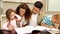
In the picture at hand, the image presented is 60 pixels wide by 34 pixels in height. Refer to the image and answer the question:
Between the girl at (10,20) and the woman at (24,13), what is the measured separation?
41 mm

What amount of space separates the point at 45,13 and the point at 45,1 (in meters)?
0.10

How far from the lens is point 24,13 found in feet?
2.86

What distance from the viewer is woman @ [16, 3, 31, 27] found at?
2.84 ft

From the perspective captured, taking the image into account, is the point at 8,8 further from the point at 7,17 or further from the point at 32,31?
the point at 32,31

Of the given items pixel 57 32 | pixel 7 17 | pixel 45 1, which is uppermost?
pixel 45 1

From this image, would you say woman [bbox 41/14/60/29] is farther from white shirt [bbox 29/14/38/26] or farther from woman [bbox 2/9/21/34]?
woman [bbox 2/9/21/34]

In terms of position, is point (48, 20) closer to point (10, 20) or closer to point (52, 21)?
point (52, 21)

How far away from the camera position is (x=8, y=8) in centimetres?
90

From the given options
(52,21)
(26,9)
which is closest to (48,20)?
(52,21)

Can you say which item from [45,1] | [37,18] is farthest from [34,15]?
[45,1]

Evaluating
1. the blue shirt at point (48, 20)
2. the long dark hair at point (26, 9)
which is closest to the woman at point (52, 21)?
the blue shirt at point (48, 20)

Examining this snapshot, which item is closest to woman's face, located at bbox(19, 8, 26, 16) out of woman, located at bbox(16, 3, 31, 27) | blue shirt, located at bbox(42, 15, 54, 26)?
woman, located at bbox(16, 3, 31, 27)

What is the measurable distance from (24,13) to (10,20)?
0.36 ft

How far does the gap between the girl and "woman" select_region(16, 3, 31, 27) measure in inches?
1.6
